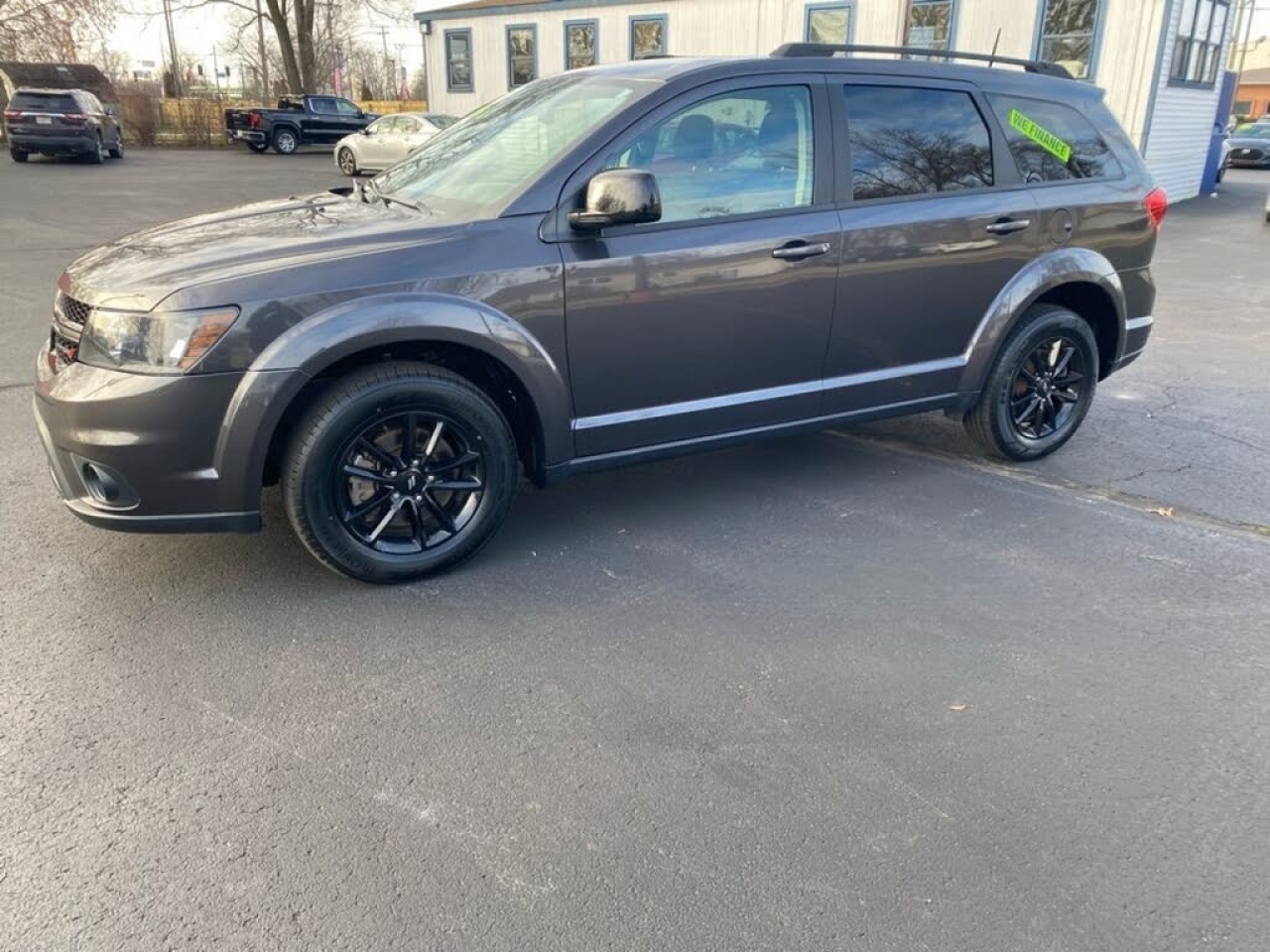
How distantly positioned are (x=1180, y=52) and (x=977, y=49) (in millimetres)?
3302

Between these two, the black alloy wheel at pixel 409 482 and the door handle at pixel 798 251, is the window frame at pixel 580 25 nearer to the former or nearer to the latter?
the door handle at pixel 798 251

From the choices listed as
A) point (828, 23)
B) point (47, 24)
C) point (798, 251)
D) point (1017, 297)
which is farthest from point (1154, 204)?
point (47, 24)

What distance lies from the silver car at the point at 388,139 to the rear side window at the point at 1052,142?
59.8ft

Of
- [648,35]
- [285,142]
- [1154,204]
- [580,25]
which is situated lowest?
[1154,204]

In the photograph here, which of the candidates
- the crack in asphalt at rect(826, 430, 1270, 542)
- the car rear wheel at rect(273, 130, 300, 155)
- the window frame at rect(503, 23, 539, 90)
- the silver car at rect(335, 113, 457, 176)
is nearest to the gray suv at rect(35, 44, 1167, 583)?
the crack in asphalt at rect(826, 430, 1270, 542)

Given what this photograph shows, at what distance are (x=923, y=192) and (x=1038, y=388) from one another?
51.4 inches

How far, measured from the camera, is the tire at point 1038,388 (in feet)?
15.4

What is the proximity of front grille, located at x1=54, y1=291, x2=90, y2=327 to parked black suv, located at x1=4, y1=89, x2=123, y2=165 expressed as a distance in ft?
74.9

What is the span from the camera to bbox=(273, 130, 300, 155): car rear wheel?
95.4ft

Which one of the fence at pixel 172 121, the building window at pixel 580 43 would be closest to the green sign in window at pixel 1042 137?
the building window at pixel 580 43

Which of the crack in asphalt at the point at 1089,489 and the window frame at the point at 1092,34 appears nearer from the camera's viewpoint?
the crack in asphalt at the point at 1089,489

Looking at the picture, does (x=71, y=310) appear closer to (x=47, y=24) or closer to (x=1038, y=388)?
(x=1038, y=388)

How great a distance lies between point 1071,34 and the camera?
1620 cm

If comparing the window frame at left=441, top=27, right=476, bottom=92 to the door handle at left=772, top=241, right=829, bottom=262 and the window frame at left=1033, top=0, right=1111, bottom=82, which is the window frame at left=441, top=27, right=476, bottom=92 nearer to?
the window frame at left=1033, top=0, right=1111, bottom=82
